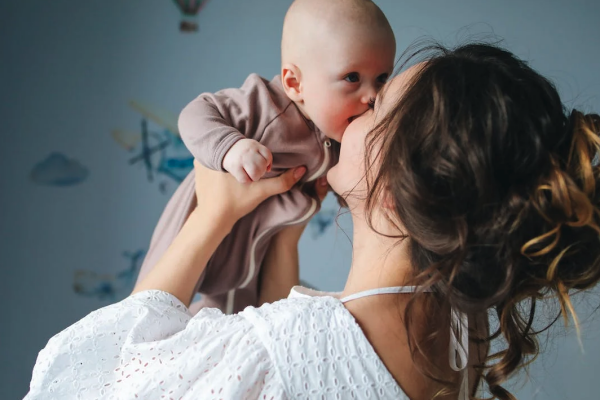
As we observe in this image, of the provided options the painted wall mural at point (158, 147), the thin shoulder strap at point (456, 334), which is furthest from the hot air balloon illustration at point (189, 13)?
the thin shoulder strap at point (456, 334)

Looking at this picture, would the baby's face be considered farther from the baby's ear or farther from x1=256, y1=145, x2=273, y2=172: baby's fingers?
x1=256, y1=145, x2=273, y2=172: baby's fingers

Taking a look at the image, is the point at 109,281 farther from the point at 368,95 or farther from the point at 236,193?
the point at 368,95

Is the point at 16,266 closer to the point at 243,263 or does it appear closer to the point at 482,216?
the point at 243,263

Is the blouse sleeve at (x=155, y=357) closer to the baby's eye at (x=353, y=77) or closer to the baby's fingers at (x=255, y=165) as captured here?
the baby's fingers at (x=255, y=165)

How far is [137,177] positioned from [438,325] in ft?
5.10

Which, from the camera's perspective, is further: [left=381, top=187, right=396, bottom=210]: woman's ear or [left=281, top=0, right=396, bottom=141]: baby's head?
[left=281, top=0, right=396, bottom=141]: baby's head

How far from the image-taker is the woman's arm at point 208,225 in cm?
115

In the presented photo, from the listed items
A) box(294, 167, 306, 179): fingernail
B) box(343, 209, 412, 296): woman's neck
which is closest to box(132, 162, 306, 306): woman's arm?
box(294, 167, 306, 179): fingernail

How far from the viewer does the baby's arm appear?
1092mm

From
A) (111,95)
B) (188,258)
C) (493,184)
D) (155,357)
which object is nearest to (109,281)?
(111,95)

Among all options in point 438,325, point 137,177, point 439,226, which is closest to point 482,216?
point 439,226

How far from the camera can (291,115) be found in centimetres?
122

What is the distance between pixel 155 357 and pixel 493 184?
0.53m

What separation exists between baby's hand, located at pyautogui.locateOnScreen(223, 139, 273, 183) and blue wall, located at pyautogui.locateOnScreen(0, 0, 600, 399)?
3.33ft
